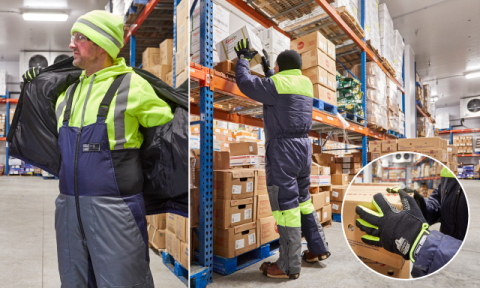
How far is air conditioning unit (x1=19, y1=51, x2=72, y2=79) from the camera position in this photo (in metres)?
0.90

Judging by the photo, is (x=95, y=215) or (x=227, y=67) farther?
(x=227, y=67)

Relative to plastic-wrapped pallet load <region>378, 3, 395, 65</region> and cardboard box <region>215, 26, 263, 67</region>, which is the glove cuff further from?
plastic-wrapped pallet load <region>378, 3, 395, 65</region>

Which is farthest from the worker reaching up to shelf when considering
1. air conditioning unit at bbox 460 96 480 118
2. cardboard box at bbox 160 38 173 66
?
air conditioning unit at bbox 460 96 480 118

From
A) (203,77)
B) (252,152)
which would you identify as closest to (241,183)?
(252,152)

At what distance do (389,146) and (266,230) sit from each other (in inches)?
147

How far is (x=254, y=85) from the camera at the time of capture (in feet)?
7.47

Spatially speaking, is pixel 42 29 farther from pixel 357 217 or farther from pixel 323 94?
pixel 323 94

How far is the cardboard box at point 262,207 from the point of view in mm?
2748

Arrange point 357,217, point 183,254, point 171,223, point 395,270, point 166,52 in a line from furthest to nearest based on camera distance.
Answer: point 171,223 < point 183,254 < point 166,52 < point 395,270 < point 357,217

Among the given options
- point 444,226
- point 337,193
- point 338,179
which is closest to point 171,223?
point 444,226

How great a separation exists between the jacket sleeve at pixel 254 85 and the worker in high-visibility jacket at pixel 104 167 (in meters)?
1.30

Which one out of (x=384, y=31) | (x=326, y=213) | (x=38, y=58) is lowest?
(x=326, y=213)

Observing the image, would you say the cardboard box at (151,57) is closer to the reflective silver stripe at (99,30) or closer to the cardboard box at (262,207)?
the reflective silver stripe at (99,30)

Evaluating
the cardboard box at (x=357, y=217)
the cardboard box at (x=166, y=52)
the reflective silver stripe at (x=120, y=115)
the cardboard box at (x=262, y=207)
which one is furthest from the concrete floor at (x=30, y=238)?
the cardboard box at (x=262, y=207)
